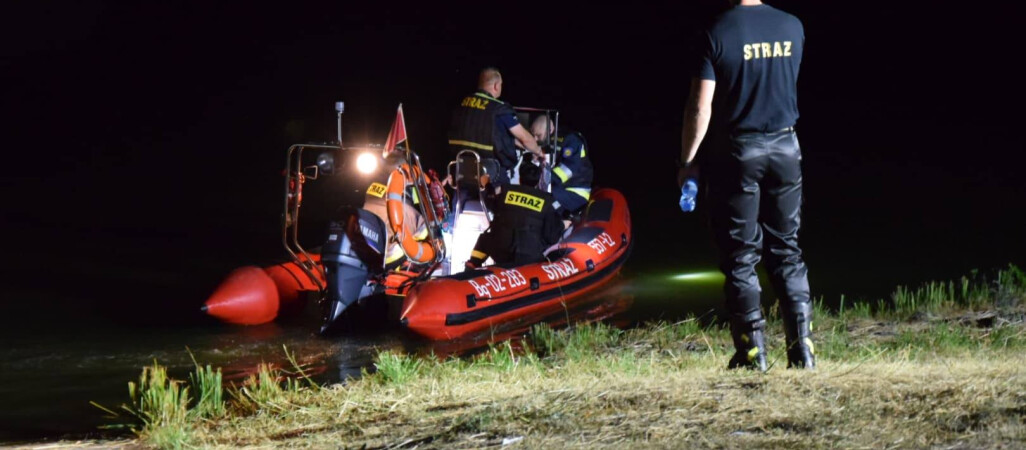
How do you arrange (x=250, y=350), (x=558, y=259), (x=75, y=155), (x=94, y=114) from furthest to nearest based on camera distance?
(x=94, y=114), (x=75, y=155), (x=558, y=259), (x=250, y=350)

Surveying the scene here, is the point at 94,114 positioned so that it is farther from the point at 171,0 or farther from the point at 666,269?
the point at 666,269

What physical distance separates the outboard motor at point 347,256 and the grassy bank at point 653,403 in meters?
2.59

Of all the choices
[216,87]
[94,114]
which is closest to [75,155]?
[94,114]

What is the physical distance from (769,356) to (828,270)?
6553mm

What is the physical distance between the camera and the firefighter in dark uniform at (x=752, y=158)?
559 cm

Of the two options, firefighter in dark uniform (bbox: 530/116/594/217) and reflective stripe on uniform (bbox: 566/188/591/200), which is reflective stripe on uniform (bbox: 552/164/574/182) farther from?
reflective stripe on uniform (bbox: 566/188/591/200)

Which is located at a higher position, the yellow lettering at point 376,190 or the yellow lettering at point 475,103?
the yellow lettering at point 475,103

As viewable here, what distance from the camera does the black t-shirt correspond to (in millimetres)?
5578

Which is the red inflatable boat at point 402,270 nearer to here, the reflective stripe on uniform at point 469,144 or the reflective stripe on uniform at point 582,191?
the reflective stripe on uniform at point 469,144

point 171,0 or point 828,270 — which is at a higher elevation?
point 171,0

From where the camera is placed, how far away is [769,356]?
20.7ft

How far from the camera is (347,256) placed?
9.42 metres

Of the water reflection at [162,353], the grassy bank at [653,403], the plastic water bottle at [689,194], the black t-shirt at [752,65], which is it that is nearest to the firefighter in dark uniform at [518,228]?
the water reflection at [162,353]

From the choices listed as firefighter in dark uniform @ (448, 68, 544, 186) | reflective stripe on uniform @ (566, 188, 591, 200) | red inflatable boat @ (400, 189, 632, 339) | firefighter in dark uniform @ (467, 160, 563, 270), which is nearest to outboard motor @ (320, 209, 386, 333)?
red inflatable boat @ (400, 189, 632, 339)
